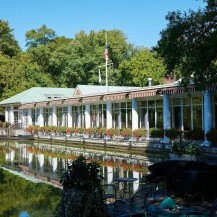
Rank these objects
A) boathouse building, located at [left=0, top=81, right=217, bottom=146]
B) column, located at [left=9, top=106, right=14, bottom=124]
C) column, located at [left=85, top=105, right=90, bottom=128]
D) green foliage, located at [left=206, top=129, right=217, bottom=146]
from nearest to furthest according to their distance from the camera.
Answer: green foliage, located at [left=206, top=129, right=217, bottom=146] < boathouse building, located at [left=0, top=81, right=217, bottom=146] < column, located at [left=85, top=105, right=90, bottom=128] < column, located at [left=9, top=106, right=14, bottom=124]

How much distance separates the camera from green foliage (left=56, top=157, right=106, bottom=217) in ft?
20.4

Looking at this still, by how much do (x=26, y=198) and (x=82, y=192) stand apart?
646 centimetres

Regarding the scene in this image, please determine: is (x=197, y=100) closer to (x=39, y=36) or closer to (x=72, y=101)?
(x=72, y=101)

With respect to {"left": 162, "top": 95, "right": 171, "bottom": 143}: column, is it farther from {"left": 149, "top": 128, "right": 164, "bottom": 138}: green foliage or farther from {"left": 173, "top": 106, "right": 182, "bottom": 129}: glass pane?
{"left": 173, "top": 106, "right": 182, "bottom": 129}: glass pane

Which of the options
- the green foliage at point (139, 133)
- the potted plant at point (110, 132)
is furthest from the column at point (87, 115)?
the green foliage at point (139, 133)

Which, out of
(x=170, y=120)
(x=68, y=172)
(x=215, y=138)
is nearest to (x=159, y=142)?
(x=170, y=120)

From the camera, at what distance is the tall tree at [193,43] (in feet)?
40.9

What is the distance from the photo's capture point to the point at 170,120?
2845 cm

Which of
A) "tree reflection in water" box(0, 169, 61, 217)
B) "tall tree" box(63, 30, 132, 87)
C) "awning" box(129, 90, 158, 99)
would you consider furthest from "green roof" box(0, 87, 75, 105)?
"tree reflection in water" box(0, 169, 61, 217)

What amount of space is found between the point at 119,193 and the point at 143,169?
5830mm

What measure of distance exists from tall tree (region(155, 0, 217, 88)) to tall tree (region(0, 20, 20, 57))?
54216 millimetres

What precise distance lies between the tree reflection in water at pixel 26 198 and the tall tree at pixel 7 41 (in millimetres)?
51554

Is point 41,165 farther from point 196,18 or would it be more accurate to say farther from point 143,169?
point 196,18

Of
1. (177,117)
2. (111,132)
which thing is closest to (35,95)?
(111,132)
